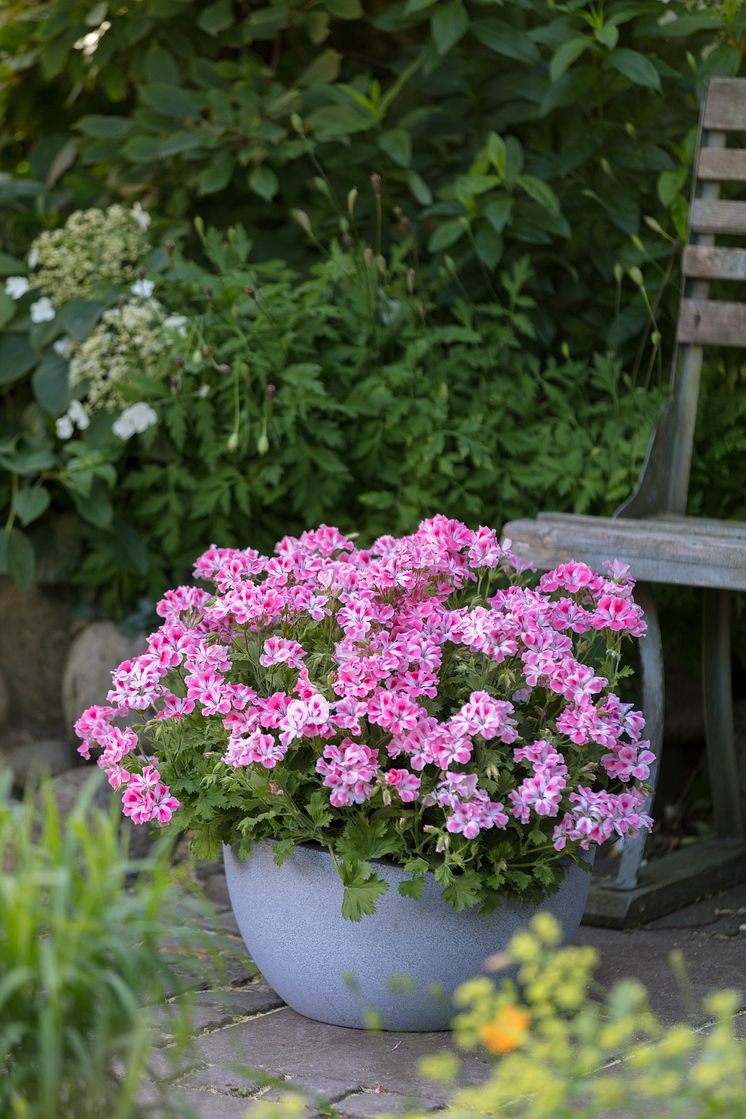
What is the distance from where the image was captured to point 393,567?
225cm

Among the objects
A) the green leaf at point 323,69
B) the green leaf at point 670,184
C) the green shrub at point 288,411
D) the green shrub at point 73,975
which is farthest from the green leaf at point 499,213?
the green shrub at point 73,975

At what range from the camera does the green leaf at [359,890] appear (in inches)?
82.6

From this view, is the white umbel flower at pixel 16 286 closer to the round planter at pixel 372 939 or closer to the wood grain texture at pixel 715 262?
the wood grain texture at pixel 715 262

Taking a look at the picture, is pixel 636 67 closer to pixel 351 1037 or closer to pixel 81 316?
pixel 81 316

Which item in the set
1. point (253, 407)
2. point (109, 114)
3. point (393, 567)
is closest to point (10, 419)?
point (253, 407)

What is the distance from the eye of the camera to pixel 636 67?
3.15 meters

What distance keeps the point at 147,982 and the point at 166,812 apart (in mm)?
625

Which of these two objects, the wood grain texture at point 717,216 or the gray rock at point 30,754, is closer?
the wood grain texture at point 717,216

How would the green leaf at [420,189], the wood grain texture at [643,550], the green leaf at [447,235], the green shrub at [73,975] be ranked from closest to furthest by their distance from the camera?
the green shrub at [73,975], the wood grain texture at [643,550], the green leaf at [447,235], the green leaf at [420,189]

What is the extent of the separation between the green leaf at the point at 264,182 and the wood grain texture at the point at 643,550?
1.18 metres

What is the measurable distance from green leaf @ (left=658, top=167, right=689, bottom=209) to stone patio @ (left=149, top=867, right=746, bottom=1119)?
1520 millimetres

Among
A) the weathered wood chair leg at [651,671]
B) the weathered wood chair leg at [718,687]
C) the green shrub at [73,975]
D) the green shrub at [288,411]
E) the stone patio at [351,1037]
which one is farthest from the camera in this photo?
the green shrub at [288,411]

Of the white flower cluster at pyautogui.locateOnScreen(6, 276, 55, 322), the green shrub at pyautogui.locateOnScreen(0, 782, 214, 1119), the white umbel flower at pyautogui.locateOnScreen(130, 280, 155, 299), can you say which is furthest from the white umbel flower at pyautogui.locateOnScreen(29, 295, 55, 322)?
the green shrub at pyautogui.locateOnScreen(0, 782, 214, 1119)

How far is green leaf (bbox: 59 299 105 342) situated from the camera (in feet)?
11.0
